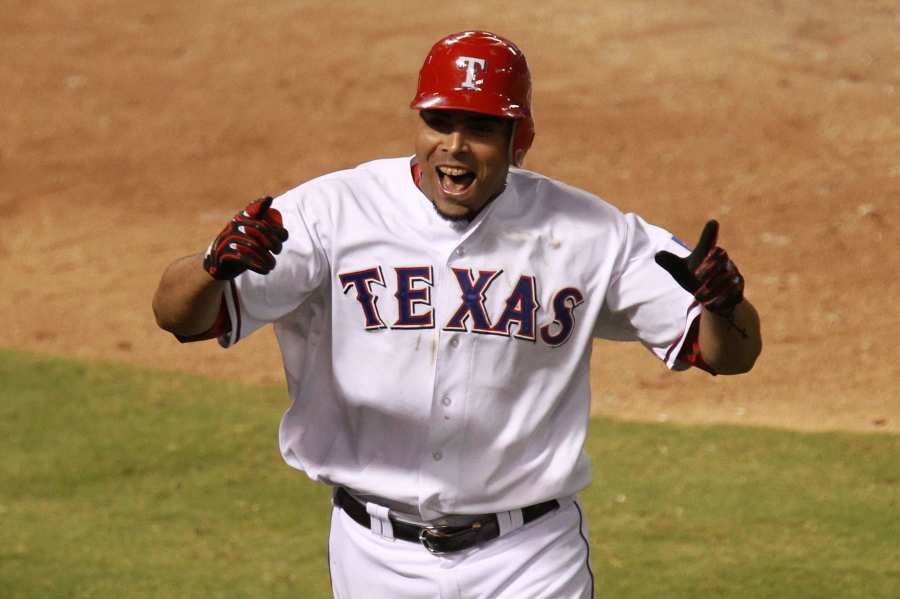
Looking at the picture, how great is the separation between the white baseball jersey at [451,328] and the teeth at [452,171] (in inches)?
5.1

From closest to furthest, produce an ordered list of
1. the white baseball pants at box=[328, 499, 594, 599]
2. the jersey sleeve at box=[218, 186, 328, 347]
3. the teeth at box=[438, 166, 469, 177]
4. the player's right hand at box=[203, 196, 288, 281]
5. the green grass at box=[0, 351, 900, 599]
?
the player's right hand at box=[203, 196, 288, 281]
the jersey sleeve at box=[218, 186, 328, 347]
the teeth at box=[438, 166, 469, 177]
the white baseball pants at box=[328, 499, 594, 599]
the green grass at box=[0, 351, 900, 599]

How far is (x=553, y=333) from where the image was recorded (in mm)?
3619

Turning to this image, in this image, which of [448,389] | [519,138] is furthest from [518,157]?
[448,389]

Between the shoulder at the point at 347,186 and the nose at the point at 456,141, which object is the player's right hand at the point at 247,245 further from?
the nose at the point at 456,141

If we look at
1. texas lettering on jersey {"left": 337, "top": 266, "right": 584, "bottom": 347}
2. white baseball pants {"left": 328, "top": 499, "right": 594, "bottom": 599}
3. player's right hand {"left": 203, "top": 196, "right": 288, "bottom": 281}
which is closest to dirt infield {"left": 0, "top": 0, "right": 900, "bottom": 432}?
white baseball pants {"left": 328, "top": 499, "right": 594, "bottom": 599}

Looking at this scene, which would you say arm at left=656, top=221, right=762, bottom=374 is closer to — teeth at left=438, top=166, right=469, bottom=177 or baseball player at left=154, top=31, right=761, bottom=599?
baseball player at left=154, top=31, right=761, bottom=599

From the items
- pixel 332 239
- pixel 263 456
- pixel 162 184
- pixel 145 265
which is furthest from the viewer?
pixel 162 184

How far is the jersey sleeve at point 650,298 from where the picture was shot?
3604 mm

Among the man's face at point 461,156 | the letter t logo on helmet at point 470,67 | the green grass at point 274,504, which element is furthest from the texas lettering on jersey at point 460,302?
the green grass at point 274,504

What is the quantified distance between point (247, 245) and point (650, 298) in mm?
970

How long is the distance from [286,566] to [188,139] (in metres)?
7.14

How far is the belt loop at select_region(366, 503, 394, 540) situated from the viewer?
3.71 m

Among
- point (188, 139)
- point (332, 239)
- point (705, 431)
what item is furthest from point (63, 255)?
point (332, 239)

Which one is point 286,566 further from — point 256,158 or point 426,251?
point 256,158
